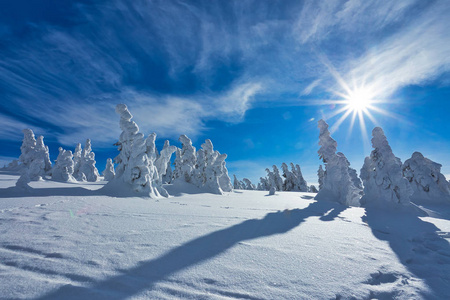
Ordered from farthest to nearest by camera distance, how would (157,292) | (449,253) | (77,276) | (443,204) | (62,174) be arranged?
1. (62,174)
2. (443,204)
3. (449,253)
4. (77,276)
5. (157,292)

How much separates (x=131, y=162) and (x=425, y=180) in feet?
102

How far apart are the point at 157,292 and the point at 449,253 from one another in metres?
7.22

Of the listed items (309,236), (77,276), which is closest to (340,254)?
(309,236)

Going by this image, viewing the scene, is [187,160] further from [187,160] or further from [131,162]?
[131,162]

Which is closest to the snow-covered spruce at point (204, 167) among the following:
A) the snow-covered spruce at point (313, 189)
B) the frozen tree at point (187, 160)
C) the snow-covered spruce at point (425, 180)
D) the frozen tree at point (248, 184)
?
the frozen tree at point (187, 160)

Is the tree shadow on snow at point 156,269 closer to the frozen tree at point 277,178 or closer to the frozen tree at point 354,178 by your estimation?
the frozen tree at point 354,178

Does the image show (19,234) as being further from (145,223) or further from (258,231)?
(258,231)

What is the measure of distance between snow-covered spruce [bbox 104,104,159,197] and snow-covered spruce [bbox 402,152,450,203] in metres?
28.4

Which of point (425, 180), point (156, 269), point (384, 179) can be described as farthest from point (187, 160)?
point (425, 180)

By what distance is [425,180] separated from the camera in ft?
71.5

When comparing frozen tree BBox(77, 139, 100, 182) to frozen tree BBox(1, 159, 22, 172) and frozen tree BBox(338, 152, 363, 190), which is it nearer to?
frozen tree BBox(1, 159, 22, 172)

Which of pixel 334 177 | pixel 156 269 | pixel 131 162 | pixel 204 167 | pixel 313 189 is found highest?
pixel 313 189

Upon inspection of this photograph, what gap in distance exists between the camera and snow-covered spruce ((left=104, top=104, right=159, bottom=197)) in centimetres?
1510

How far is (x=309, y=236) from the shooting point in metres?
A: 5.27
